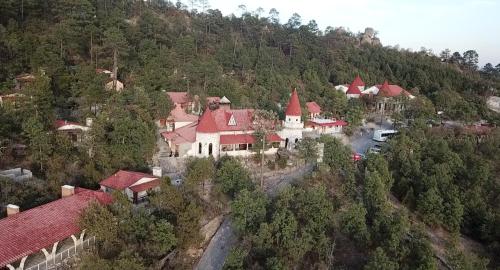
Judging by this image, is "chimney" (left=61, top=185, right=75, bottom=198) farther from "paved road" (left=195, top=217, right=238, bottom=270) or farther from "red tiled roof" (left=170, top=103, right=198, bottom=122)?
"red tiled roof" (left=170, top=103, right=198, bottom=122)

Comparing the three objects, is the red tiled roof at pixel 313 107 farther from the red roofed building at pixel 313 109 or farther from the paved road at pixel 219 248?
the paved road at pixel 219 248

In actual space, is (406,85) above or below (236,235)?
above

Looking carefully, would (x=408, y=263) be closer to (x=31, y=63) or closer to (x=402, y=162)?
(x=402, y=162)

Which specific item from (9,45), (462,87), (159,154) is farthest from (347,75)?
(9,45)

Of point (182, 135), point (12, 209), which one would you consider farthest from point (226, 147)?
point (12, 209)

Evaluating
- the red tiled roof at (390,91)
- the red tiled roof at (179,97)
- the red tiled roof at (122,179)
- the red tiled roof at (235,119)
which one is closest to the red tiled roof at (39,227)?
the red tiled roof at (122,179)

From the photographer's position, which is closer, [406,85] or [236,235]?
[236,235]

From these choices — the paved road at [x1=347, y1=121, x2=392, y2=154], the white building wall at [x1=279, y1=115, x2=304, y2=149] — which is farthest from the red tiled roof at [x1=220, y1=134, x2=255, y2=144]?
the paved road at [x1=347, y1=121, x2=392, y2=154]
